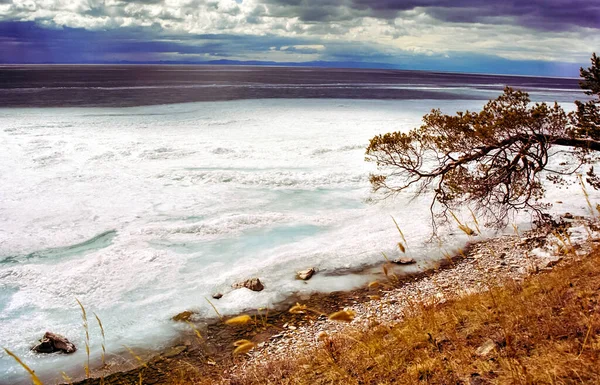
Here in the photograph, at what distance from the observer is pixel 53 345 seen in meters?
8.15

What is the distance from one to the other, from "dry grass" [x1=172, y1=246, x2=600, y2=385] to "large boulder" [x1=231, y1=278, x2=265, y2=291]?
365cm

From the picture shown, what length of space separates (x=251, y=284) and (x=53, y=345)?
4385 millimetres

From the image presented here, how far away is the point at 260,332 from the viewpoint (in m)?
8.73

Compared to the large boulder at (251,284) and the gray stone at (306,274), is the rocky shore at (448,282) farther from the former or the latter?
the large boulder at (251,284)

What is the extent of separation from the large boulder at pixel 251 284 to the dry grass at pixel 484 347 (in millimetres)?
3650

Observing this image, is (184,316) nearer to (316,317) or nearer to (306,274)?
(316,317)

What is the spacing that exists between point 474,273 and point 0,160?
2437cm

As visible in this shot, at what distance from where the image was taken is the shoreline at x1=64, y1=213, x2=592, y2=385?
7.56 metres

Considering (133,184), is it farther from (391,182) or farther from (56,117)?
(56,117)

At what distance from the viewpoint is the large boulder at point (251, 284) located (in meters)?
10.5

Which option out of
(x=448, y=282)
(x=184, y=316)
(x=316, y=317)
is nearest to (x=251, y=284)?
(x=184, y=316)

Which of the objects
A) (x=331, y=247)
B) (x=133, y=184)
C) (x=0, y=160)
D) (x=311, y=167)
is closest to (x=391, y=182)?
(x=311, y=167)

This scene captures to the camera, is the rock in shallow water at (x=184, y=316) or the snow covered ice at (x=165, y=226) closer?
the rock in shallow water at (x=184, y=316)

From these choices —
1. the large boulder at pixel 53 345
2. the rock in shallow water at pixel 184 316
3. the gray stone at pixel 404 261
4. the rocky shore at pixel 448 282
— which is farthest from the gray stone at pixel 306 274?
the large boulder at pixel 53 345
